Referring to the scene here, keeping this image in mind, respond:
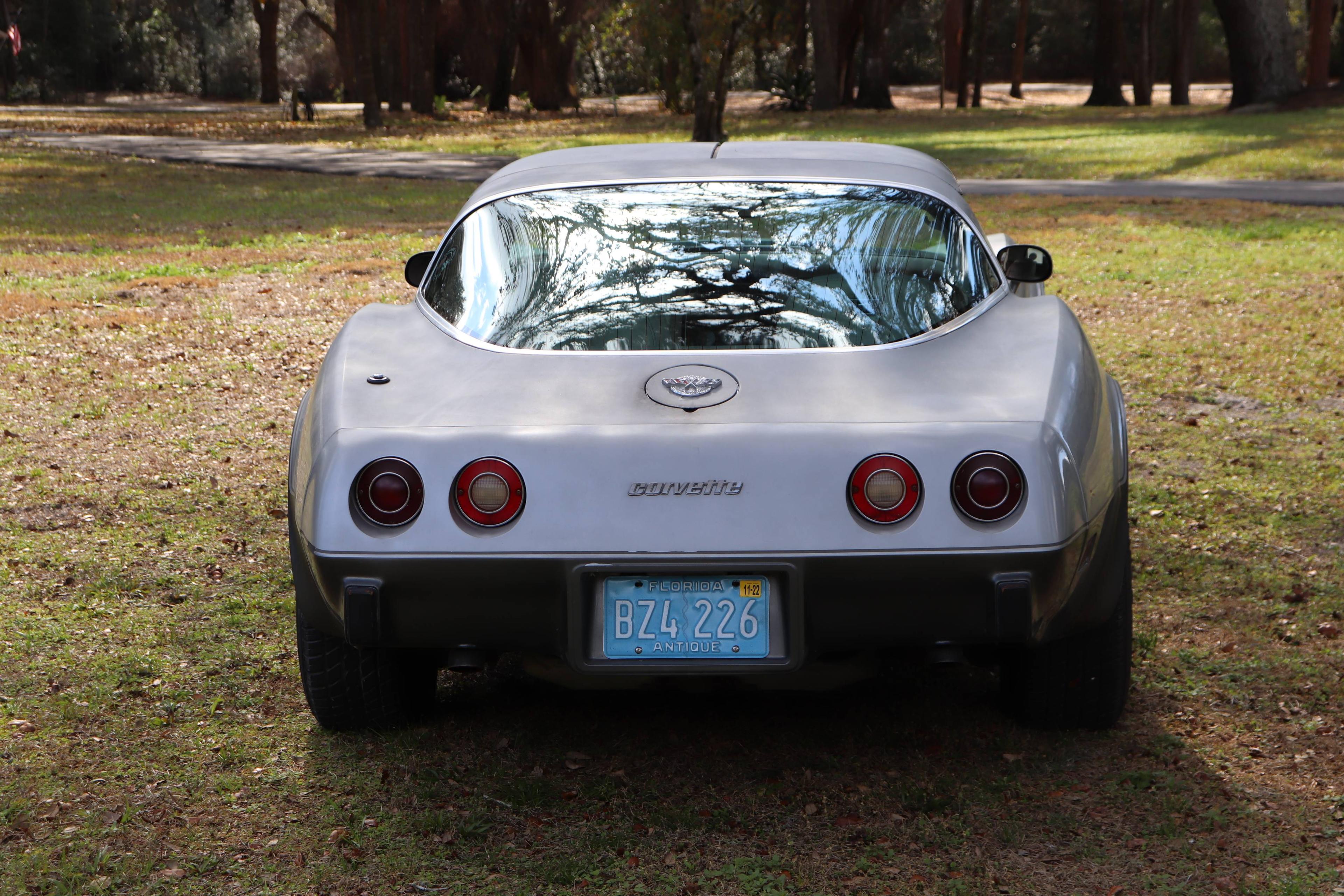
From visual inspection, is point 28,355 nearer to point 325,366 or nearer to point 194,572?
point 194,572

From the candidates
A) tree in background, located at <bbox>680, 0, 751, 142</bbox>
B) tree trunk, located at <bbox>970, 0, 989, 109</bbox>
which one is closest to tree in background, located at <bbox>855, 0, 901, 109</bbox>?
tree trunk, located at <bbox>970, 0, 989, 109</bbox>

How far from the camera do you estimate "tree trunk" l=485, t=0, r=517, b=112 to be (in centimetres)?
4200

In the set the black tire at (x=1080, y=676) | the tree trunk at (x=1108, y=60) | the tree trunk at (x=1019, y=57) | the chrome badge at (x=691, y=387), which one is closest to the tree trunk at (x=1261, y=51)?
the tree trunk at (x=1108, y=60)

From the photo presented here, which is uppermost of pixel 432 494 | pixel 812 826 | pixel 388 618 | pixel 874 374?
pixel 874 374

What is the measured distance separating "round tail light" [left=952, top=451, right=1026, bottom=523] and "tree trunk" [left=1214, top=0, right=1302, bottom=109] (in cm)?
3181

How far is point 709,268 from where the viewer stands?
3.73m

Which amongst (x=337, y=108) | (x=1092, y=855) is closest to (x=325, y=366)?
(x=1092, y=855)

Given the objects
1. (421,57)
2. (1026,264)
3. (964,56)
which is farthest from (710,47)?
(964,56)

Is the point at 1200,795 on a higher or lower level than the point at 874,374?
lower

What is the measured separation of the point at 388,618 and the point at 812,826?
1.07 metres

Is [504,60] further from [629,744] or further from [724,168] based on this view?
[629,744]

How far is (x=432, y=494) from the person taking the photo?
116 inches

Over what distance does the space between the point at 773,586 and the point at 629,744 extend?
84 cm

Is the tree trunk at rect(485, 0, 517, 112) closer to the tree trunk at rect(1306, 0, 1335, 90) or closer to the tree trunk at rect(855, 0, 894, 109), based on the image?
the tree trunk at rect(855, 0, 894, 109)
